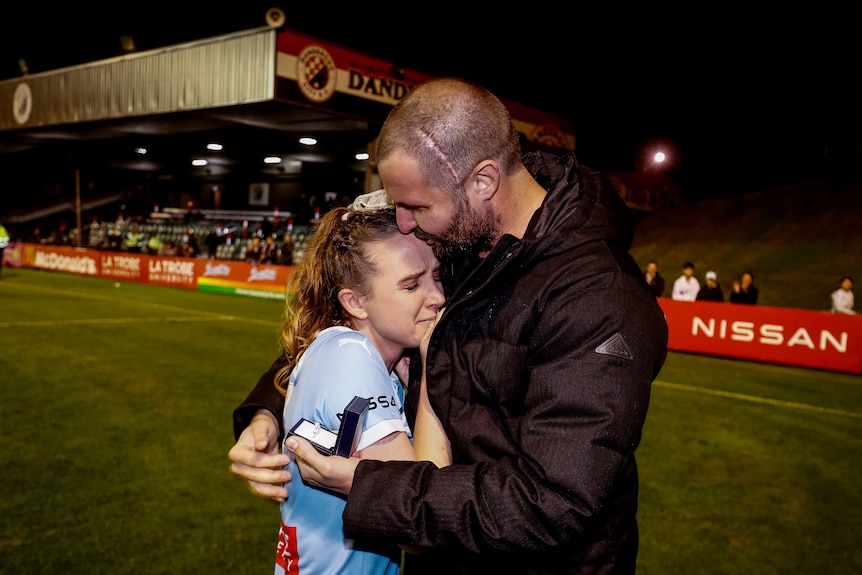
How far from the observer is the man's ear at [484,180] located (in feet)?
5.81

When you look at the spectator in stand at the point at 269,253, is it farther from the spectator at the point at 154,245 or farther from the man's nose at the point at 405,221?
the man's nose at the point at 405,221

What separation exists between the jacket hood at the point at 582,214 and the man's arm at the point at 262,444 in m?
1.03

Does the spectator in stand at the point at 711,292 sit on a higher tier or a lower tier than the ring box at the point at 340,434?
lower

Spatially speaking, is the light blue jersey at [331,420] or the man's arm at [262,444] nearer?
the light blue jersey at [331,420]

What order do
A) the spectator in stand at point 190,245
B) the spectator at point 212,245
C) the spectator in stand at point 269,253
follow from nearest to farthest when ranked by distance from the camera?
the spectator in stand at point 269,253, the spectator in stand at point 190,245, the spectator at point 212,245

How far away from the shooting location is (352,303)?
2174mm

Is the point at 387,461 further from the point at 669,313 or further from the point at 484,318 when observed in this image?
the point at 669,313

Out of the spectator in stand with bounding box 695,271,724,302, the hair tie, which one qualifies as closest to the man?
the hair tie

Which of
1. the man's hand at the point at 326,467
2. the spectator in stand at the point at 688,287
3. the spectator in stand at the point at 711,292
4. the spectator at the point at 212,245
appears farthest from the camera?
the spectator at the point at 212,245

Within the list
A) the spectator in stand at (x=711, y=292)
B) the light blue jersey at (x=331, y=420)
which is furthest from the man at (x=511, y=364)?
the spectator in stand at (x=711, y=292)

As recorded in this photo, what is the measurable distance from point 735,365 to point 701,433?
564 cm

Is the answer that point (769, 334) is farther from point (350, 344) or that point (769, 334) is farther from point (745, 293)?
point (350, 344)

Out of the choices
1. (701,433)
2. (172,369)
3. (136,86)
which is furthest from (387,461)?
(136,86)

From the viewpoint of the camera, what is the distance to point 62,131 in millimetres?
28281
